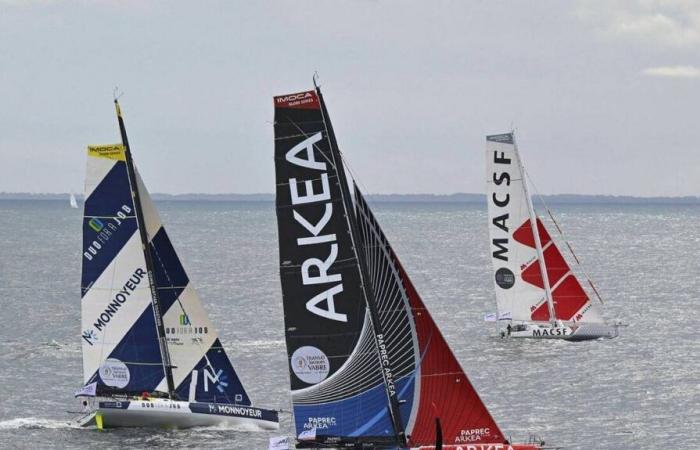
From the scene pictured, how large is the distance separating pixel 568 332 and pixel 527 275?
11.3 feet

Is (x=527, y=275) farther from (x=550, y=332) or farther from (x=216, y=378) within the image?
(x=216, y=378)

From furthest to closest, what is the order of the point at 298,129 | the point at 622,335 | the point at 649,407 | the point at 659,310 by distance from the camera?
the point at 659,310, the point at 622,335, the point at 649,407, the point at 298,129

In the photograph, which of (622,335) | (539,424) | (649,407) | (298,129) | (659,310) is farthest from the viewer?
(659,310)

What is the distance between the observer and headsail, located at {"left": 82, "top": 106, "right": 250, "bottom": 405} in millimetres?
42031

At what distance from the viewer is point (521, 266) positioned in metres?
65.8

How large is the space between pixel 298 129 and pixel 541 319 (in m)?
39.2

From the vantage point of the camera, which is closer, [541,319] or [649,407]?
[649,407]

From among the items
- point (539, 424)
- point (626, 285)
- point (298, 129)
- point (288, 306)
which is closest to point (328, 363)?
point (288, 306)

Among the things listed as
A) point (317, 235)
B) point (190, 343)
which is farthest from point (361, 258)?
point (190, 343)

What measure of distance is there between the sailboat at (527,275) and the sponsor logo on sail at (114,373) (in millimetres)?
26684

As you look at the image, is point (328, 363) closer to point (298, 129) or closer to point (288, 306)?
point (288, 306)

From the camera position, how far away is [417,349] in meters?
30.4

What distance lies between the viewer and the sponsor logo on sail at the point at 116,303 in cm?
4247

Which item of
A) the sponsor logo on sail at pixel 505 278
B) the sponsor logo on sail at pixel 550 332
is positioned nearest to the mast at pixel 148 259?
the sponsor logo on sail at pixel 505 278
